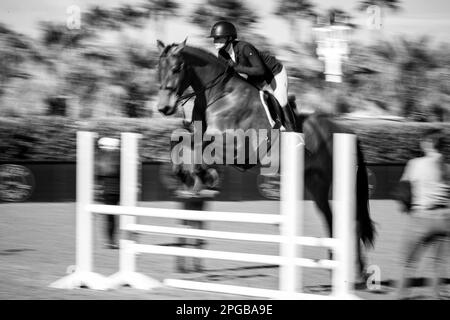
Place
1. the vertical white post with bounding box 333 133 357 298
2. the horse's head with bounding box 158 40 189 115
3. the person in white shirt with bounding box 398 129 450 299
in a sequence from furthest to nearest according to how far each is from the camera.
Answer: the horse's head with bounding box 158 40 189 115
the person in white shirt with bounding box 398 129 450 299
the vertical white post with bounding box 333 133 357 298

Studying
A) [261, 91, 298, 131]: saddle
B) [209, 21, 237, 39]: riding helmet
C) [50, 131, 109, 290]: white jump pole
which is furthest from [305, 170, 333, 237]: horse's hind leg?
[50, 131, 109, 290]: white jump pole

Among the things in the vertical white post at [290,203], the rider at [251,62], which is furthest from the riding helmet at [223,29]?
the vertical white post at [290,203]

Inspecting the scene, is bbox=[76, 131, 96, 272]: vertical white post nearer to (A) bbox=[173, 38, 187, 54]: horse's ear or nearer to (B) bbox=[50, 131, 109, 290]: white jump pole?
(B) bbox=[50, 131, 109, 290]: white jump pole

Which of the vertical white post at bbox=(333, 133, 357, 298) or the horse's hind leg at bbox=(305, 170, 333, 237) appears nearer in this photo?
the vertical white post at bbox=(333, 133, 357, 298)

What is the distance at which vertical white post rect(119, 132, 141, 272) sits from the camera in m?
6.05

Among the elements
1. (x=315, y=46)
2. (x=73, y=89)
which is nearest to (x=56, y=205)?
(x=73, y=89)

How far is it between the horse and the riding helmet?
0.25 metres

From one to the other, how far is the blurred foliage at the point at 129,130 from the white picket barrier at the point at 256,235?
9349mm

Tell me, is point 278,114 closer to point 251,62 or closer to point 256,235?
point 251,62

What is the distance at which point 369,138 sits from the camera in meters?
16.8

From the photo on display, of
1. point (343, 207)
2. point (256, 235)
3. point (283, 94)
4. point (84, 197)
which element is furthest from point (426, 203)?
point (84, 197)

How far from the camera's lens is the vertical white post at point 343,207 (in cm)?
494
